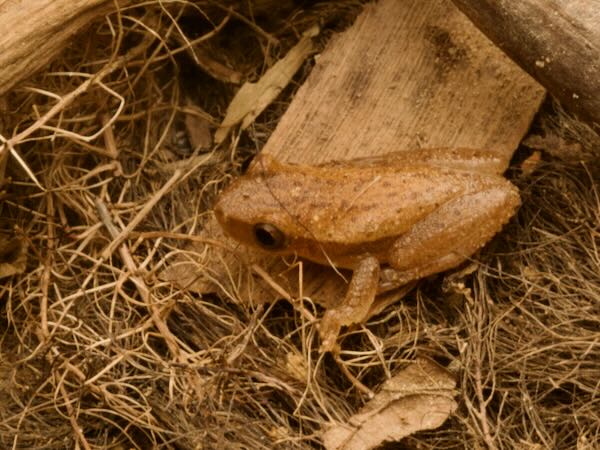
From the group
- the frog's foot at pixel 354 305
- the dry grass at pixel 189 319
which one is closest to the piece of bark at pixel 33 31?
the dry grass at pixel 189 319

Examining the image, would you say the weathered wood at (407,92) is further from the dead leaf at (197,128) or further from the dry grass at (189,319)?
the dead leaf at (197,128)

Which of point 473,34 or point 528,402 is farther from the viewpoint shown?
point 473,34

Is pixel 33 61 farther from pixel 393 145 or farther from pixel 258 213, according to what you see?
pixel 393 145

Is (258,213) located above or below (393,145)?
below

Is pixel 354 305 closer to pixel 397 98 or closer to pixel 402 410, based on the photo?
pixel 402 410

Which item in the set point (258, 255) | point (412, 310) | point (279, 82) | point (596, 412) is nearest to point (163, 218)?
point (258, 255)

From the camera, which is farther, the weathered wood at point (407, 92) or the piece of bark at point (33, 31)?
the weathered wood at point (407, 92)

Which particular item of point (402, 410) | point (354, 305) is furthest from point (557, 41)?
point (402, 410)
